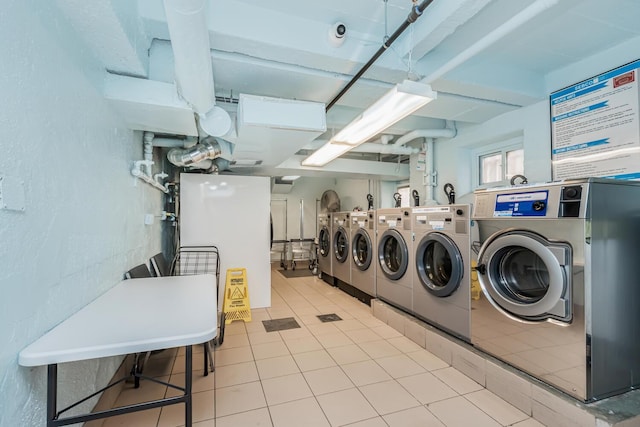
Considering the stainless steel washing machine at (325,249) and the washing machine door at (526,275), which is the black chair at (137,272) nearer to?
the washing machine door at (526,275)

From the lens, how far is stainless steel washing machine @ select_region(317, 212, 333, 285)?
5605 millimetres

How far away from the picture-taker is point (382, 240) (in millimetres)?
3854

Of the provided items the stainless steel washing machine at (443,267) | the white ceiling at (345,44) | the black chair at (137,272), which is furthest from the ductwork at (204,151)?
the stainless steel washing machine at (443,267)

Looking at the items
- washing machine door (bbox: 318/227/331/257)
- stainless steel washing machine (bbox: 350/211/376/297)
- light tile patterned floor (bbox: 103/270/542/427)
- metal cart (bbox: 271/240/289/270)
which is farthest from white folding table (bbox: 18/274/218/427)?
metal cart (bbox: 271/240/289/270)

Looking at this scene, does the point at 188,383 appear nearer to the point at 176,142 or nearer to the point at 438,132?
the point at 176,142

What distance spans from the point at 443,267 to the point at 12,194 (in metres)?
3.14

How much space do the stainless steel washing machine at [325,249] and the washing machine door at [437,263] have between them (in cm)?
253

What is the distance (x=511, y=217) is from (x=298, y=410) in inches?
77.4

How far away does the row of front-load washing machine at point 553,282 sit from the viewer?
1.69 m

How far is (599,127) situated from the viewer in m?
2.35

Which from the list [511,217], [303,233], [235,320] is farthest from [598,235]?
[303,233]

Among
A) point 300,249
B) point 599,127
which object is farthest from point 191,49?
point 300,249

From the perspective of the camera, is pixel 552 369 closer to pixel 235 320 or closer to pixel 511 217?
pixel 511 217

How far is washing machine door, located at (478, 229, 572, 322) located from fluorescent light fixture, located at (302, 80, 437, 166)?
112 cm
